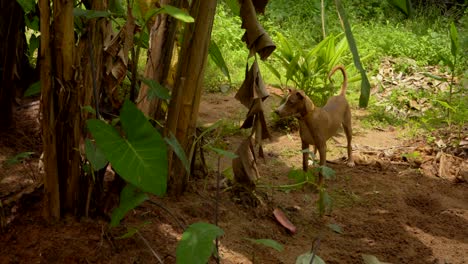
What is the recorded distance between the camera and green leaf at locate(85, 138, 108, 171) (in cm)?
187

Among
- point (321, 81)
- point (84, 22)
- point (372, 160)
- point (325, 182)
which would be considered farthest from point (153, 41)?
point (321, 81)

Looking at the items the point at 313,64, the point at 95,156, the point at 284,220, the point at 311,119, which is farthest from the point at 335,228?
the point at 313,64

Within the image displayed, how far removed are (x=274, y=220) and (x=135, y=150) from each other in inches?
53.2

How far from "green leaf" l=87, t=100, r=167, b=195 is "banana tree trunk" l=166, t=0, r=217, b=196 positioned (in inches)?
25.9

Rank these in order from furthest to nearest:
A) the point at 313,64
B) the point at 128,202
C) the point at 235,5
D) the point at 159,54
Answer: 1. the point at 313,64
2. the point at 235,5
3. the point at 159,54
4. the point at 128,202

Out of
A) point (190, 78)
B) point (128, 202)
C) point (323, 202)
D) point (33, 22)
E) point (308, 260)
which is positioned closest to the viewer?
point (128, 202)

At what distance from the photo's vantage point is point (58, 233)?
7.00 ft

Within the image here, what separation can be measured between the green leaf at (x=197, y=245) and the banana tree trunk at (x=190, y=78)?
2.73 ft

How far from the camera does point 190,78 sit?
2572 millimetres

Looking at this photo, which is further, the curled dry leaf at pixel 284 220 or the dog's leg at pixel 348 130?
the dog's leg at pixel 348 130

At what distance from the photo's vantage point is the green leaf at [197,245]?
164 centimetres

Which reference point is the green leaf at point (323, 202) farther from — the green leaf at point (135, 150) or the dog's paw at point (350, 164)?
the green leaf at point (135, 150)

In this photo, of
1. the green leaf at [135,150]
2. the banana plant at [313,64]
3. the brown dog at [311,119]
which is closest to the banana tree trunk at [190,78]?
the green leaf at [135,150]

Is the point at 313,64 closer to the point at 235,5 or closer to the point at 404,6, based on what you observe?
the point at 235,5
